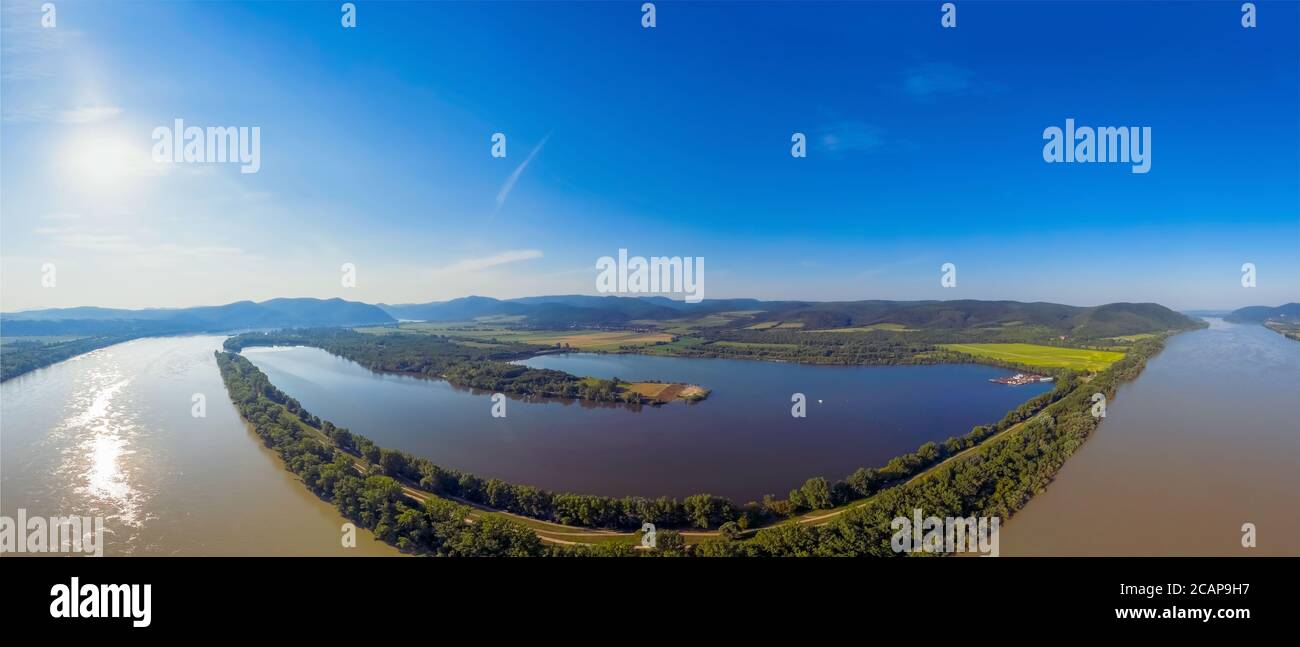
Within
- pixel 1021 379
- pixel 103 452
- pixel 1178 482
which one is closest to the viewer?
pixel 1178 482

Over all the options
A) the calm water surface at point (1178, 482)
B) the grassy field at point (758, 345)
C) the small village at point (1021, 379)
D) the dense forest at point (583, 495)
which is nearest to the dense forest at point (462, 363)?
the dense forest at point (583, 495)

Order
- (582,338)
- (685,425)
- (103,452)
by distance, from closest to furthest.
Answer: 1. (103,452)
2. (685,425)
3. (582,338)

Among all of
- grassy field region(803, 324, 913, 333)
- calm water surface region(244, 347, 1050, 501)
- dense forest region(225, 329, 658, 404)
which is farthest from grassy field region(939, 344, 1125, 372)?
dense forest region(225, 329, 658, 404)

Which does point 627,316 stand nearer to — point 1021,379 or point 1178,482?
point 1021,379

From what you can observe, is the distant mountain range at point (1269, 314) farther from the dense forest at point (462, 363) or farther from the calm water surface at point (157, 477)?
the calm water surface at point (157, 477)

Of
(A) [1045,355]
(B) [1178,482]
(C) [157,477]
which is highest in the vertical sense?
(A) [1045,355]

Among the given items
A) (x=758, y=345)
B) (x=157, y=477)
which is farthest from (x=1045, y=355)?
(x=157, y=477)
